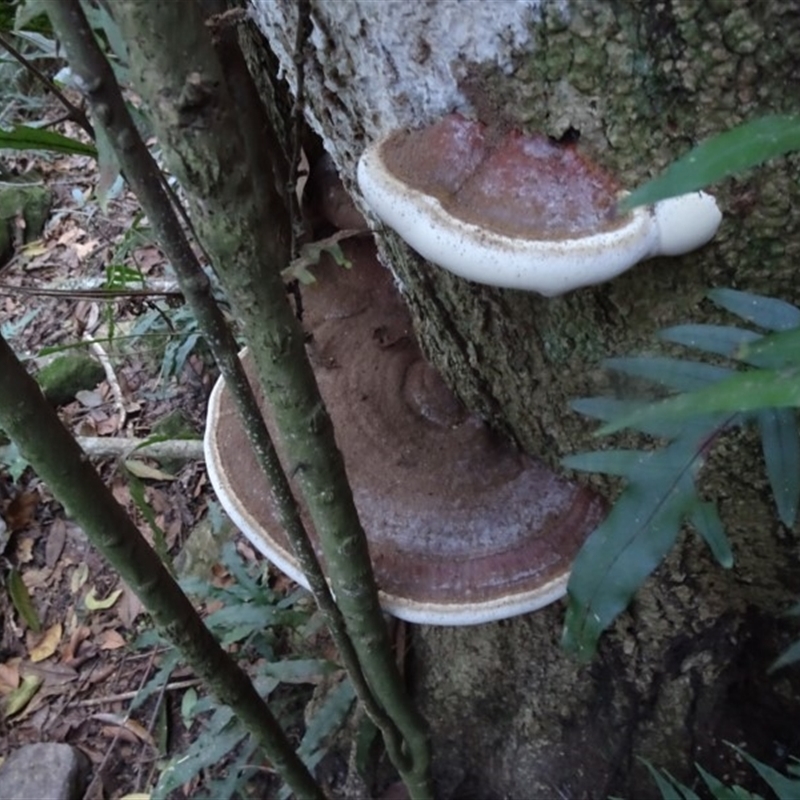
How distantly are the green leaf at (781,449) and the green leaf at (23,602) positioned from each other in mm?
2511

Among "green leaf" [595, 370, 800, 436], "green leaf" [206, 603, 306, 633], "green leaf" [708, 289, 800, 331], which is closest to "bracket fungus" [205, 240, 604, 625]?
"green leaf" [708, 289, 800, 331]

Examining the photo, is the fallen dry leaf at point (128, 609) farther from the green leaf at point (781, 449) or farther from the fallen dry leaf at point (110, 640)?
the green leaf at point (781, 449)

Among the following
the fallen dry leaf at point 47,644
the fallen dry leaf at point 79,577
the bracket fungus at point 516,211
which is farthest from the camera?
the fallen dry leaf at point 79,577

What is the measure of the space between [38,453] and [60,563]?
2.10 metres

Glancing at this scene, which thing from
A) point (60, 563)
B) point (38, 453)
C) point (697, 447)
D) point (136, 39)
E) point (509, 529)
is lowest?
point (60, 563)

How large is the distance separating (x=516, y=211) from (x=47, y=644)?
246 cm

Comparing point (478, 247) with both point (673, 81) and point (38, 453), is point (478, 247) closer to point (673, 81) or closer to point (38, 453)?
point (673, 81)

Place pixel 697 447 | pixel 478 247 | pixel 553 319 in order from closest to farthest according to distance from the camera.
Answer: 1. pixel 478 247
2. pixel 697 447
3. pixel 553 319

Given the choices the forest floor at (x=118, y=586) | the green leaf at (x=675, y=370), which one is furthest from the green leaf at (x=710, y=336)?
the forest floor at (x=118, y=586)

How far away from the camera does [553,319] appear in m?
1.26

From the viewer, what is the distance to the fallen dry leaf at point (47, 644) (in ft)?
9.19

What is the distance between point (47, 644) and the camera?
2828 mm

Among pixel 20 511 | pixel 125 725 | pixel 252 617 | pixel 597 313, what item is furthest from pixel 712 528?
pixel 20 511

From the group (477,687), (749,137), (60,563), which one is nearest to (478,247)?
(749,137)
